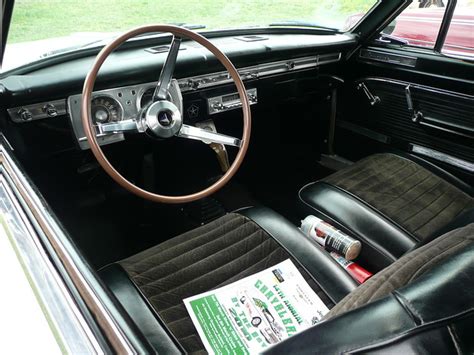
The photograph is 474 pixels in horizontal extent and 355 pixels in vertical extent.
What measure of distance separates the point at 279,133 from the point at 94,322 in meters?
2.04

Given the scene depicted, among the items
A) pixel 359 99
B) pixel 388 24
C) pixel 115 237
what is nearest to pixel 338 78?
pixel 359 99

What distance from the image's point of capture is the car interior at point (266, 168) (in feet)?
2.41

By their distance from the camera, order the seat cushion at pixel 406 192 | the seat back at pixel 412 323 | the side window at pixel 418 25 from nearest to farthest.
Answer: the seat back at pixel 412 323 → the seat cushion at pixel 406 192 → the side window at pixel 418 25

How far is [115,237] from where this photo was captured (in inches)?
80.0

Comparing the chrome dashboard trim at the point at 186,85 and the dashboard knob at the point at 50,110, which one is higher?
the dashboard knob at the point at 50,110

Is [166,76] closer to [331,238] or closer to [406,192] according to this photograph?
[331,238]

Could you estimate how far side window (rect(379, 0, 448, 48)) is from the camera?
2.04 m

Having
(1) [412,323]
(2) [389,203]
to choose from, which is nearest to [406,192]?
(2) [389,203]

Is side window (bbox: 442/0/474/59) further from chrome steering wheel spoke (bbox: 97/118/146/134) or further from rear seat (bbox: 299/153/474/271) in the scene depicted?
chrome steering wheel spoke (bbox: 97/118/146/134)

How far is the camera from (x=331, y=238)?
1522 millimetres

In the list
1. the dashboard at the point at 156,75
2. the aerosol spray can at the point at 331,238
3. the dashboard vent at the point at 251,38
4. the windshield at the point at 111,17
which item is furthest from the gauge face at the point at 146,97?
the aerosol spray can at the point at 331,238

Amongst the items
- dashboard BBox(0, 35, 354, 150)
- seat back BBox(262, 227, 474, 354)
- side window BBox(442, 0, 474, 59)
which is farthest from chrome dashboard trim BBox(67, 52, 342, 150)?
seat back BBox(262, 227, 474, 354)

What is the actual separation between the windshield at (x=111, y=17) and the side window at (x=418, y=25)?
19 cm

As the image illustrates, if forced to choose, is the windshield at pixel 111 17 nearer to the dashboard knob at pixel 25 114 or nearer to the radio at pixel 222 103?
the dashboard knob at pixel 25 114
